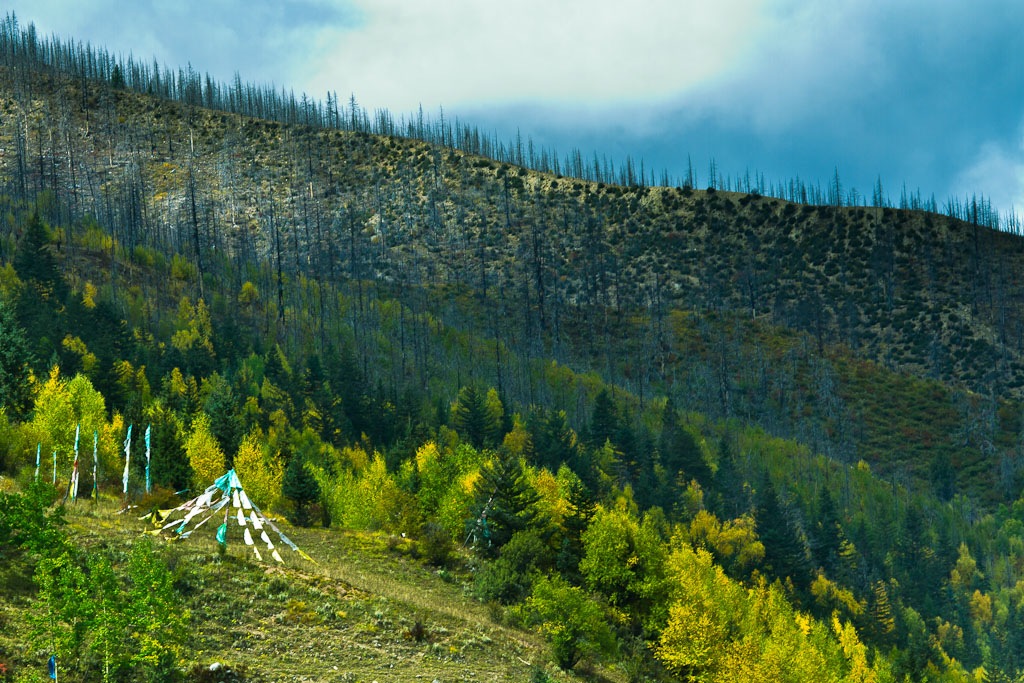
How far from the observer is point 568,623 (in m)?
45.3

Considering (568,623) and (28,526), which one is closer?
(28,526)

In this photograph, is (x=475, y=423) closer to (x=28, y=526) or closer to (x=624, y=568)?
(x=624, y=568)

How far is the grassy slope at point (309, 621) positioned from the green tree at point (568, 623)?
3.31 ft

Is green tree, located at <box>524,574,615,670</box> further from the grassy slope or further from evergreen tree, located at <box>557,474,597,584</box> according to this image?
evergreen tree, located at <box>557,474,597,584</box>

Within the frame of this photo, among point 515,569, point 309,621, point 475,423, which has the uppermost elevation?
point 475,423

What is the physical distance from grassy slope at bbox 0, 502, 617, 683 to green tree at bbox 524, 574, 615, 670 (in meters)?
1.01

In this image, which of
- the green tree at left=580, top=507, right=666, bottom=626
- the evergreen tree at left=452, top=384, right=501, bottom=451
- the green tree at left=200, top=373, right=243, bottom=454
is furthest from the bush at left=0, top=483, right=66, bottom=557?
the evergreen tree at left=452, top=384, right=501, bottom=451

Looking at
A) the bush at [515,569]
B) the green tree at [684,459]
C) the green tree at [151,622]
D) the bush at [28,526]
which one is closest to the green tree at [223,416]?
the bush at [515,569]

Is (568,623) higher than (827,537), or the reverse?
(568,623)

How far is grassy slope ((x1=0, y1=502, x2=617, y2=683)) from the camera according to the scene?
32312 millimetres

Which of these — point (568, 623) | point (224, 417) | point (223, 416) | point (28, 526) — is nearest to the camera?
point (28, 526)

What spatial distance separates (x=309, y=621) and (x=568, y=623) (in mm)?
13730

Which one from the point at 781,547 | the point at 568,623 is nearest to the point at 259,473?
the point at 568,623

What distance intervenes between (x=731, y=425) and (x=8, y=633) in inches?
5443
